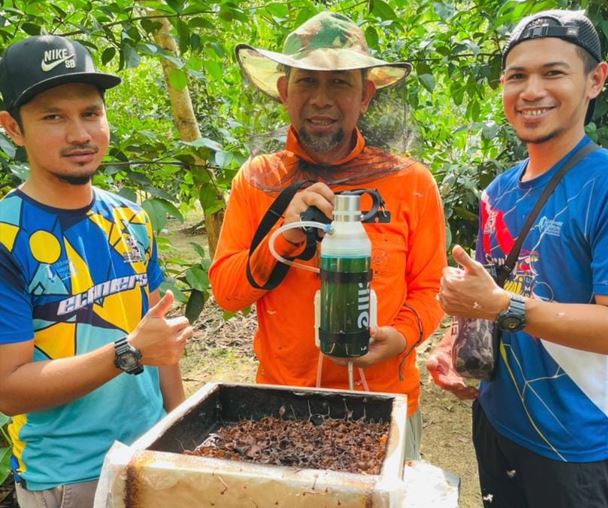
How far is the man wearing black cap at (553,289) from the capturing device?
173cm

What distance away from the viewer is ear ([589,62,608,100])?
6.46ft

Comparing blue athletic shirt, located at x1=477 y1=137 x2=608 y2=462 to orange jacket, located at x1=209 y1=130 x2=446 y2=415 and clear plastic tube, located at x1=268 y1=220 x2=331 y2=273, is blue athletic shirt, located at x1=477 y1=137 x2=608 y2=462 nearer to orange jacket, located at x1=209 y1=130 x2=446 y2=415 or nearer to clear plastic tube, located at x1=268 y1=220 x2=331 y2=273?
orange jacket, located at x1=209 y1=130 x2=446 y2=415

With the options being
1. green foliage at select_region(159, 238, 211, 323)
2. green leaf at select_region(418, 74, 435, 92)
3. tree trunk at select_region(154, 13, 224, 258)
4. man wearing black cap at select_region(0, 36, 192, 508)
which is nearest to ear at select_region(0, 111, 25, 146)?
man wearing black cap at select_region(0, 36, 192, 508)

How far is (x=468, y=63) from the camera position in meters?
4.17

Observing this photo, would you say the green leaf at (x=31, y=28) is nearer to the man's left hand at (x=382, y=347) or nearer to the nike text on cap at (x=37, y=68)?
the nike text on cap at (x=37, y=68)

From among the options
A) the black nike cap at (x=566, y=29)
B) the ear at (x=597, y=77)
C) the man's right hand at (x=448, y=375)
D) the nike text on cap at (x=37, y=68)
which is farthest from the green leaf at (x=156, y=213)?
the ear at (x=597, y=77)

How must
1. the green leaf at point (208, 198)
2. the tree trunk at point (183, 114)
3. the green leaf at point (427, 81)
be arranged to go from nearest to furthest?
1. the green leaf at point (208, 198)
2. the green leaf at point (427, 81)
3. the tree trunk at point (183, 114)

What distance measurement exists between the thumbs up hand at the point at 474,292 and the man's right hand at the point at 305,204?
415 millimetres

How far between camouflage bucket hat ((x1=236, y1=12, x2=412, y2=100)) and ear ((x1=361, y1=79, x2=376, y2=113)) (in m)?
0.02

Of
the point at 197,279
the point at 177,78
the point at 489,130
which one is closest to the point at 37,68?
the point at 197,279

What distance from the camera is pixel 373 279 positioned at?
1955 millimetres

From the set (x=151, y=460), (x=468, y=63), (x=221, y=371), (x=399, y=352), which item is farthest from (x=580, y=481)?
(x=221, y=371)

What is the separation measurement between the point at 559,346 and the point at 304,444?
1012 millimetres

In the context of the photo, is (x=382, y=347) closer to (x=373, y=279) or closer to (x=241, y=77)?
(x=373, y=279)
